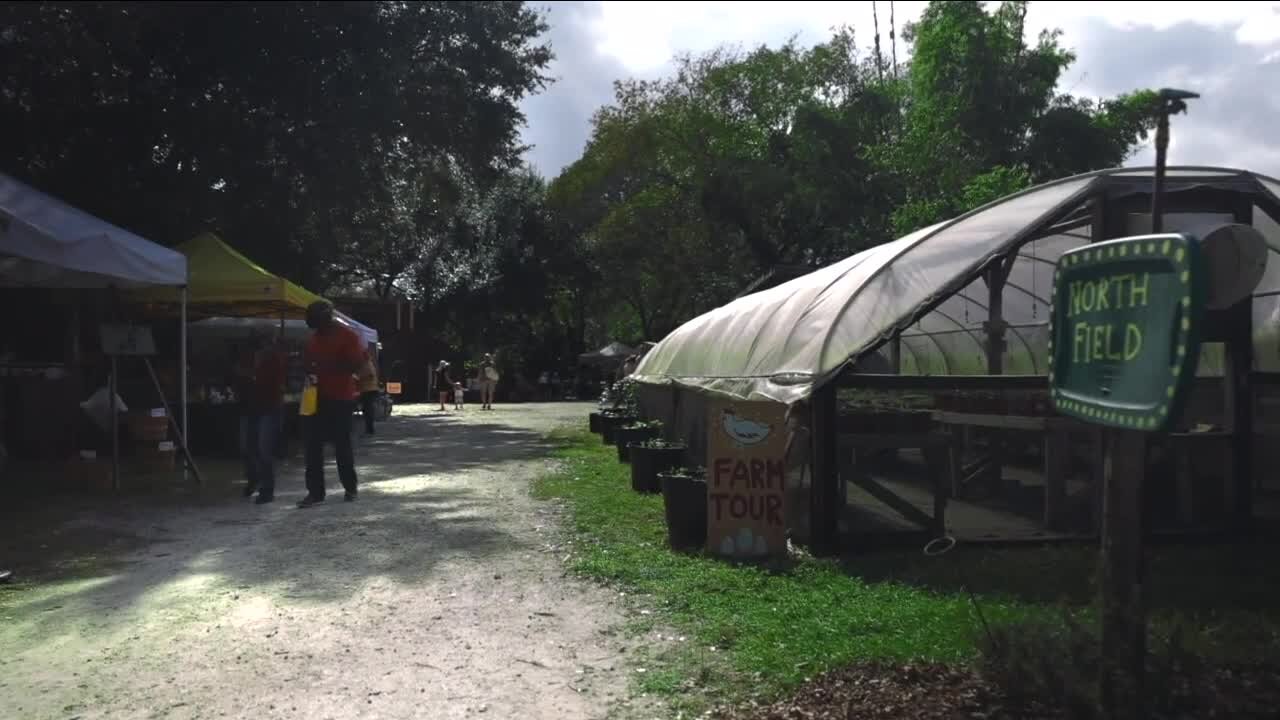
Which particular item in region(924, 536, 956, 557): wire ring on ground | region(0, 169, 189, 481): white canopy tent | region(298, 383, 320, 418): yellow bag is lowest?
region(924, 536, 956, 557): wire ring on ground

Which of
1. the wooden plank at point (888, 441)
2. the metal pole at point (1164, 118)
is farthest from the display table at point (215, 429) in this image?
the metal pole at point (1164, 118)

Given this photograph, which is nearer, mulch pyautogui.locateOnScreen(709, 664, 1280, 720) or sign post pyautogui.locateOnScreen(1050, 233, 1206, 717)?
sign post pyautogui.locateOnScreen(1050, 233, 1206, 717)

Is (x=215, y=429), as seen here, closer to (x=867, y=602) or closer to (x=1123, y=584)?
(x=867, y=602)

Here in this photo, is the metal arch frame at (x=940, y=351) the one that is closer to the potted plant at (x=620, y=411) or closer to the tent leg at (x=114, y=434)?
the potted plant at (x=620, y=411)

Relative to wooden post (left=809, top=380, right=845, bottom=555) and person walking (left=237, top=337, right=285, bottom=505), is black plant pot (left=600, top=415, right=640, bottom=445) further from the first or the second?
wooden post (left=809, top=380, right=845, bottom=555)

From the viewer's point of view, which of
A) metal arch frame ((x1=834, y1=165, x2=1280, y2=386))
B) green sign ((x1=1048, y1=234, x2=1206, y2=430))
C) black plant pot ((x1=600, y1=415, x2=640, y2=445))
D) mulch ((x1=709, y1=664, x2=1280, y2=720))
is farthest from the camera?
black plant pot ((x1=600, y1=415, x2=640, y2=445))

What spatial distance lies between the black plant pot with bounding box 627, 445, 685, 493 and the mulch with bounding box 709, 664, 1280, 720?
6523 mm

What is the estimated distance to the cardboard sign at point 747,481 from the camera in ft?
26.1

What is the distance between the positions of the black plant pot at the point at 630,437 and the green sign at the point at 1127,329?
939 cm

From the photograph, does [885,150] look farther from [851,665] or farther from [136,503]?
[851,665]

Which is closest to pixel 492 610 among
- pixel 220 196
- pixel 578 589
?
pixel 578 589

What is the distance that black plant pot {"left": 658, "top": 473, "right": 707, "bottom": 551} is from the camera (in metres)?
8.45

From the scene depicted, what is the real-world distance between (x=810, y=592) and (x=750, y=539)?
3.83 feet

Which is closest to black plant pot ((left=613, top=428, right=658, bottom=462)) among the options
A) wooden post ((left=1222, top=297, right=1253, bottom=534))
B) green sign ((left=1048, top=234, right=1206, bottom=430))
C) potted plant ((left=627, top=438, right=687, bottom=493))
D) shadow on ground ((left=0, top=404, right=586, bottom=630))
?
potted plant ((left=627, top=438, right=687, bottom=493))
